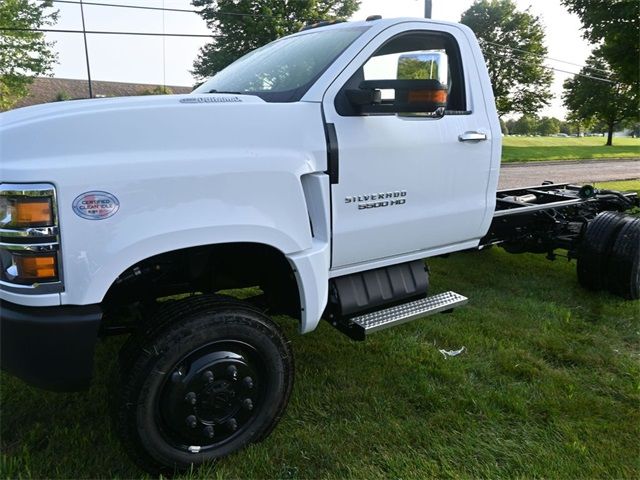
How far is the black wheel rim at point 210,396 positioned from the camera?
2.24 meters

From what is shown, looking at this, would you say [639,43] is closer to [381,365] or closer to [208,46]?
[381,365]

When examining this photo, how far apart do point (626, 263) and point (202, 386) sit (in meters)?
3.99

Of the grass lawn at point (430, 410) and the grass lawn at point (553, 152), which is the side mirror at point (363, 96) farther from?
the grass lawn at point (553, 152)

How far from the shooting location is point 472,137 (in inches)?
128

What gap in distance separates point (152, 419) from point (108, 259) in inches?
29.4

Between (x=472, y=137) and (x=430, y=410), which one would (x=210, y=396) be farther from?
(x=472, y=137)

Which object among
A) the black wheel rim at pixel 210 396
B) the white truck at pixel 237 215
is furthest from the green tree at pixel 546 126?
the black wheel rim at pixel 210 396

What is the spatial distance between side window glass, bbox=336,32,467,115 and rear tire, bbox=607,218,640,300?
232cm

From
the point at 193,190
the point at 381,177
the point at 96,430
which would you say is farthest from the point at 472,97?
the point at 96,430

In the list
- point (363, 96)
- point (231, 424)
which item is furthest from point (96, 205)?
point (363, 96)

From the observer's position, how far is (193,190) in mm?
2131

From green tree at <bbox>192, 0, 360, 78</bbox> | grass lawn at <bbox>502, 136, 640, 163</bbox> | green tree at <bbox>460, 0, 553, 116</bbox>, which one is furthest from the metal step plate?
green tree at <bbox>460, 0, 553, 116</bbox>

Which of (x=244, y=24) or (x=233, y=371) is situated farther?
(x=244, y=24)

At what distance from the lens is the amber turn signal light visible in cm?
190
